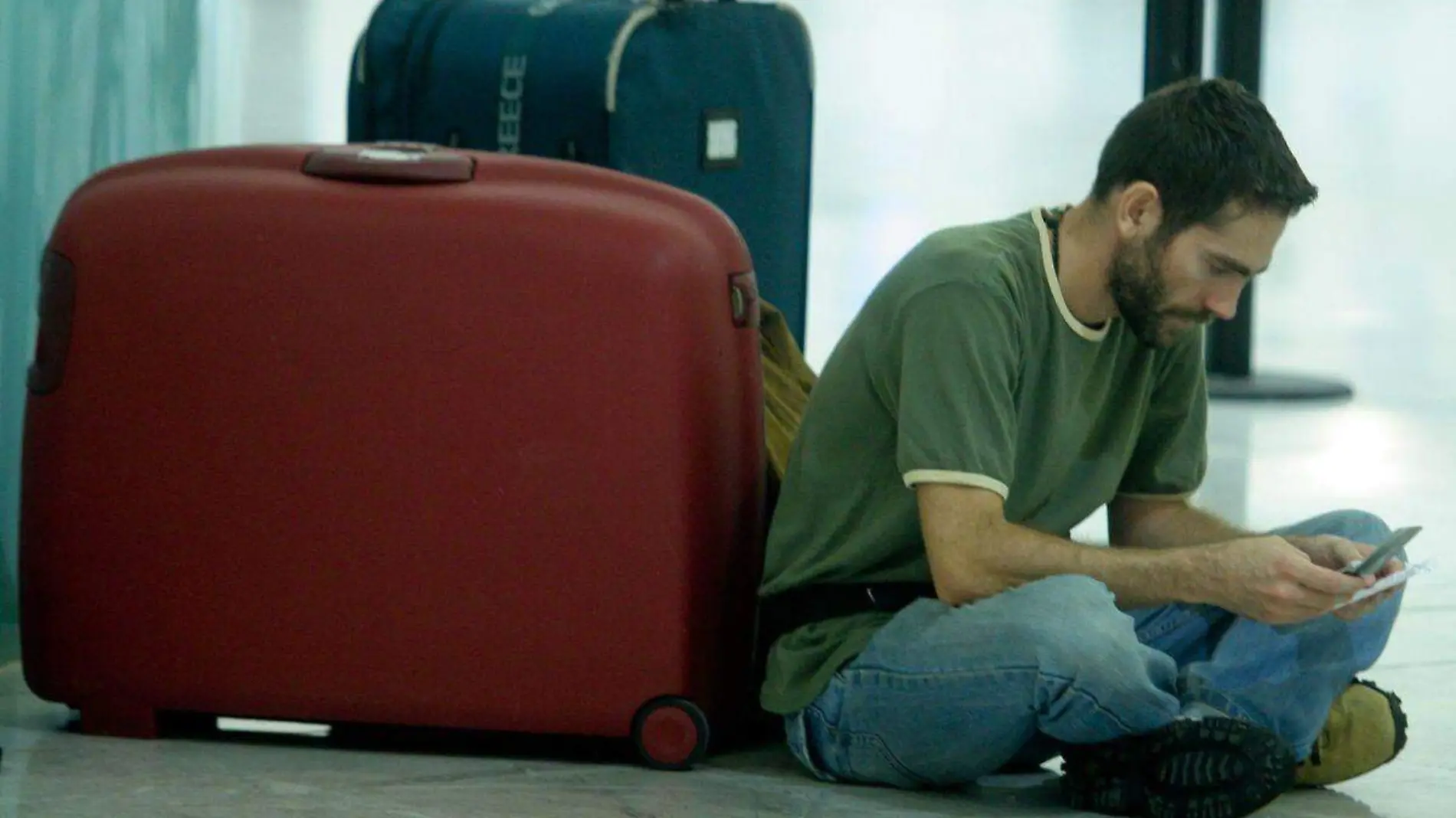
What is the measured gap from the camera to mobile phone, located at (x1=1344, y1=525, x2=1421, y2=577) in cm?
184

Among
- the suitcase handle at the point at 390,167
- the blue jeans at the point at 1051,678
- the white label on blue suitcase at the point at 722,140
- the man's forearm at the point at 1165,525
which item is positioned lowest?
the blue jeans at the point at 1051,678

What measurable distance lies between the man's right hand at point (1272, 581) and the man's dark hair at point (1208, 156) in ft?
0.96

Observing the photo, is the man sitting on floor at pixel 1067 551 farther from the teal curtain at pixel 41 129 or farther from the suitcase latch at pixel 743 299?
the teal curtain at pixel 41 129

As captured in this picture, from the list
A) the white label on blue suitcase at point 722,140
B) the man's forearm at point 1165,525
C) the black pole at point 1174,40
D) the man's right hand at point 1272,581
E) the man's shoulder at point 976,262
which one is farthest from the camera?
the black pole at point 1174,40

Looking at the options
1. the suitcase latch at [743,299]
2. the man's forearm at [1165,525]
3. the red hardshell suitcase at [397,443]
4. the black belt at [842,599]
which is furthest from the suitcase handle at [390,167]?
the man's forearm at [1165,525]

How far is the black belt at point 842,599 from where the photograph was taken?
6.67ft

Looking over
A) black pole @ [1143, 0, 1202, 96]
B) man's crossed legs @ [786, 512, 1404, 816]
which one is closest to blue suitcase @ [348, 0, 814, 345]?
man's crossed legs @ [786, 512, 1404, 816]

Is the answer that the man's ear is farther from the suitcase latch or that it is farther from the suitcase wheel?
the suitcase wheel

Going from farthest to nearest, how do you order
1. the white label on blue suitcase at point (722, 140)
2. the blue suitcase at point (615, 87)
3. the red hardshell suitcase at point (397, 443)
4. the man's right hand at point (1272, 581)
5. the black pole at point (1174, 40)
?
the black pole at point (1174, 40), the white label on blue suitcase at point (722, 140), the blue suitcase at point (615, 87), the red hardshell suitcase at point (397, 443), the man's right hand at point (1272, 581)

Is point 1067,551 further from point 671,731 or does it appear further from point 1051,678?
point 671,731

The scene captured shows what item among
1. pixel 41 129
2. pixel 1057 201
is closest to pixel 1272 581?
pixel 41 129

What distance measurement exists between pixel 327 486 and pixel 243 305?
0.60ft

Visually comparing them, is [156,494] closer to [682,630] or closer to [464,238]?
[464,238]

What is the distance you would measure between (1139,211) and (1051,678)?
42cm
